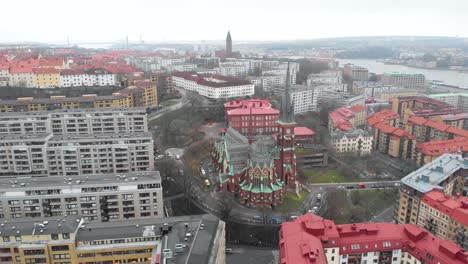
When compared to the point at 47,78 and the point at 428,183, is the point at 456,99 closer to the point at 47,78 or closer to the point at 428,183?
the point at 428,183

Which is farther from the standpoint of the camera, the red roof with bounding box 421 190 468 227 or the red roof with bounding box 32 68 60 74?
the red roof with bounding box 32 68 60 74

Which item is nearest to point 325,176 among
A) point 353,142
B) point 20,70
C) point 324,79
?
point 353,142

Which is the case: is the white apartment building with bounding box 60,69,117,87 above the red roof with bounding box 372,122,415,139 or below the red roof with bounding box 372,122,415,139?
above

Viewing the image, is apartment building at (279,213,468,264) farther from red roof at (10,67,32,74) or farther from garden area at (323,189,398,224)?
red roof at (10,67,32,74)

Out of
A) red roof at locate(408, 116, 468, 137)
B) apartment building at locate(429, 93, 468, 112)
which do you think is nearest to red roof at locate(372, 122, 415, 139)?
red roof at locate(408, 116, 468, 137)

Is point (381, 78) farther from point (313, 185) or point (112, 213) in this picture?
point (112, 213)

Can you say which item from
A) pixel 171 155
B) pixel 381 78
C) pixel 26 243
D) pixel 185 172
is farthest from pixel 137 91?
pixel 381 78

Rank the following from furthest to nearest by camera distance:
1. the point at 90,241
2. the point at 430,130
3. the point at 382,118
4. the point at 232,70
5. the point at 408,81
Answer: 1. the point at 408,81
2. the point at 232,70
3. the point at 382,118
4. the point at 430,130
5. the point at 90,241
